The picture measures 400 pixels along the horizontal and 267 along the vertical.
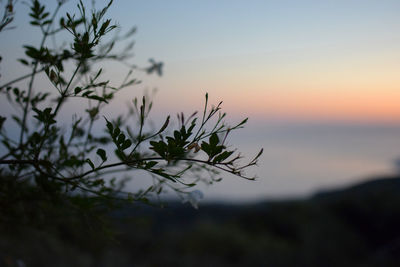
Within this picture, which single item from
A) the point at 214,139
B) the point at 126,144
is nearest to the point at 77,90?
the point at 126,144

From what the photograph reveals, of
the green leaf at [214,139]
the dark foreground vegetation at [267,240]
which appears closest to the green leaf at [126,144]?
the green leaf at [214,139]

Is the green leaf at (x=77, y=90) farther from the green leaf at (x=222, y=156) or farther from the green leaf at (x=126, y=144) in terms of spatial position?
the green leaf at (x=222, y=156)

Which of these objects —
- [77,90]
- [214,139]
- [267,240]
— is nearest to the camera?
[214,139]

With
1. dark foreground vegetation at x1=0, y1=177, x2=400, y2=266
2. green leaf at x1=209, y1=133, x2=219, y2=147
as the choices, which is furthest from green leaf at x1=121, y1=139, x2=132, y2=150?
dark foreground vegetation at x1=0, y1=177, x2=400, y2=266

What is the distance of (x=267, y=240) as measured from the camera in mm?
6527

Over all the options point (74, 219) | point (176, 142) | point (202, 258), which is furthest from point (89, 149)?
point (202, 258)

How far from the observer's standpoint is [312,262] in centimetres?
555

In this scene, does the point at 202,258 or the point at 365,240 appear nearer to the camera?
the point at 202,258

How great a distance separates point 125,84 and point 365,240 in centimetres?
590

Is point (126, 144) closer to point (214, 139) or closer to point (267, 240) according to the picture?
point (214, 139)

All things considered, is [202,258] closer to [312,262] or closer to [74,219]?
[312,262]

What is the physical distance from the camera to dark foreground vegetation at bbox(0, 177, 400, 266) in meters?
4.52

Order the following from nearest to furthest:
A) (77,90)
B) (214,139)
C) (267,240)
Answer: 1. (214,139)
2. (77,90)
3. (267,240)

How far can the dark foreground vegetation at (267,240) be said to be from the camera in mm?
4516
